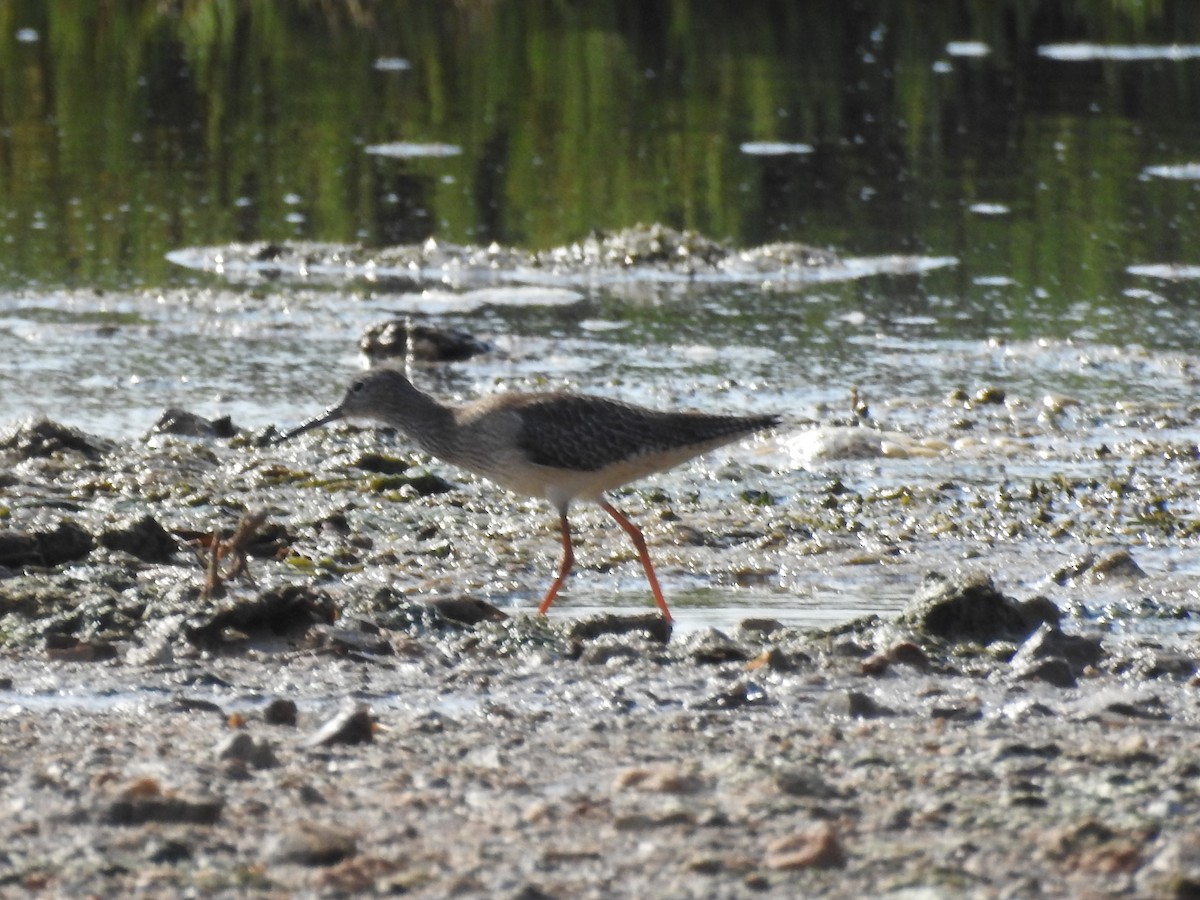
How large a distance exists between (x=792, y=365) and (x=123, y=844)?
21.0 feet

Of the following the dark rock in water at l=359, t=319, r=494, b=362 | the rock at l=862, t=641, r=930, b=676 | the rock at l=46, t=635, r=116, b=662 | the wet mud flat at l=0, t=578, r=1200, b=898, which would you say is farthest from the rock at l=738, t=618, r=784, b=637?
the dark rock in water at l=359, t=319, r=494, b=362

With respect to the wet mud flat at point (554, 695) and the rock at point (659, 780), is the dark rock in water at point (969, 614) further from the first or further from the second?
the rock at point (659, 780)

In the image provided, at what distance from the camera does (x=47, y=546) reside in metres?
6.27

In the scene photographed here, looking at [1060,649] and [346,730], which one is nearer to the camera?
[346,730]

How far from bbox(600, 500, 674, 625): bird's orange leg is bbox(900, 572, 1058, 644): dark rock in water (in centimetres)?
71

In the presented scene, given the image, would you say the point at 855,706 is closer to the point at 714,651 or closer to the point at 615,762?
the point at 714,651

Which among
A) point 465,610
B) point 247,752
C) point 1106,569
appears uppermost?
point 247,752

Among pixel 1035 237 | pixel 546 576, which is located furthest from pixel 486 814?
pixel 1035 237

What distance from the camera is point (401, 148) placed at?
52.1 ft

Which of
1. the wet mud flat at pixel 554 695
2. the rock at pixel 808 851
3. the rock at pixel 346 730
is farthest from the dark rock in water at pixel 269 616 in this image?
the rock at pixel 808 851

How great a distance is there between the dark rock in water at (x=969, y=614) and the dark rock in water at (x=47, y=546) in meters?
2.45

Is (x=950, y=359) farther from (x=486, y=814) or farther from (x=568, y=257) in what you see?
(x=486, y=814)

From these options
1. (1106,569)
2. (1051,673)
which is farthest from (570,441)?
(1051,673)

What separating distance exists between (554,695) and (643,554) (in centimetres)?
140
